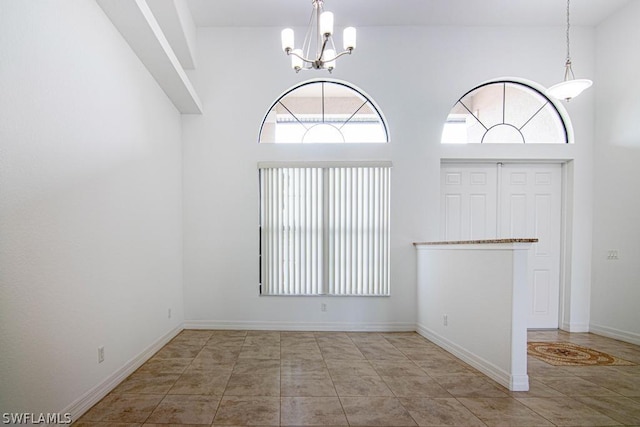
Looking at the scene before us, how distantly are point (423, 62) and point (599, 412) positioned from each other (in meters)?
4.21

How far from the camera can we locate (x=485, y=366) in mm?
2838

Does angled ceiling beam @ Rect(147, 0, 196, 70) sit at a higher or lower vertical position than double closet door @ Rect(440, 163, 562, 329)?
higher

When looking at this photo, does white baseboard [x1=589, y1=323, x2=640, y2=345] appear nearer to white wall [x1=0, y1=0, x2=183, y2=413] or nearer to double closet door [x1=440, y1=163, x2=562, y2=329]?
double closet door [x1=440, y1=163, x2=562, y2=329]

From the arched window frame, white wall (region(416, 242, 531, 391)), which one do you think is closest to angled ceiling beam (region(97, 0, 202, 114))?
the arched window frame

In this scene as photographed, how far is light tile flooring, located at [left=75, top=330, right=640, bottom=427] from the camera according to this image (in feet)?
7.06

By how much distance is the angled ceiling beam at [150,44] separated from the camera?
258 cm

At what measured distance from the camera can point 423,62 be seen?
4336 millimetres

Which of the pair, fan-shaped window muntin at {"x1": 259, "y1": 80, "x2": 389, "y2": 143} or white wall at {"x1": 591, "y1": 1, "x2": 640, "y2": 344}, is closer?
white wall at {"x1": 591, "y1": 1, "x2": 640, "y2": 344}

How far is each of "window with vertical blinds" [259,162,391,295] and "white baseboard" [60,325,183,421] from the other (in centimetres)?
148

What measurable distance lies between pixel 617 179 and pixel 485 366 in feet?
10.7

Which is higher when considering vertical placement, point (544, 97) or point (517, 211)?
point (544, 97)

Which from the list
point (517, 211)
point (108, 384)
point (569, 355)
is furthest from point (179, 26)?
point (569, 355)

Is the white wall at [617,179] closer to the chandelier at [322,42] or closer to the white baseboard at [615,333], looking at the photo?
the white baseboard at [615,333]

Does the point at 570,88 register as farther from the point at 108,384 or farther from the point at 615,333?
the point at 108,384
